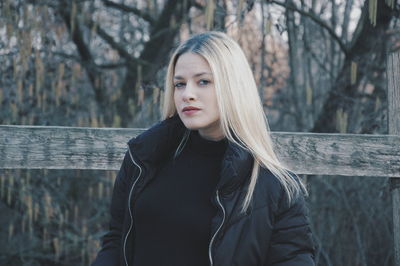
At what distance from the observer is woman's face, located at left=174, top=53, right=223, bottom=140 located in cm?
194

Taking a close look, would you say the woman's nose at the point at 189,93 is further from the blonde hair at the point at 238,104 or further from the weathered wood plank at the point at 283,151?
the weathered wood plank at the point at 283,151

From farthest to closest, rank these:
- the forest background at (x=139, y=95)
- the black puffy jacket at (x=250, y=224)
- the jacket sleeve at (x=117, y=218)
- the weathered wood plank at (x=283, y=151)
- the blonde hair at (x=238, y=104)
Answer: the forest background at (x=139, y=95) → the weathered wood plank at (x=283, y=151) → the jacket sleeve at (x=117, y=218) → the blonde hair at (x=238, y=104) → the black puffy jacket at (x=250, y=224)

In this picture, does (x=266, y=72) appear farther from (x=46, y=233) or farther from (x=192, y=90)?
(x=192, y=90)

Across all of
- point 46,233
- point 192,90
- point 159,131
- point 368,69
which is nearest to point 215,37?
point 192,90

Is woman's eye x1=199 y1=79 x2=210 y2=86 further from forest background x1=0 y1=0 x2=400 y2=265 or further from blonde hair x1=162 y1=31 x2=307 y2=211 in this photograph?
forest background x1=0 y1=0 x2=400 y2=265

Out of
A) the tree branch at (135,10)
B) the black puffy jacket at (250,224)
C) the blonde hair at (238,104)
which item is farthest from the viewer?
the tree branch at (135,10)

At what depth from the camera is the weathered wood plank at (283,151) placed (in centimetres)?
245

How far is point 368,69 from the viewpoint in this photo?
173 inches

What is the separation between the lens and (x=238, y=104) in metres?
1.95

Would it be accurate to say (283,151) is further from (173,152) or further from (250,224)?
(250,224)

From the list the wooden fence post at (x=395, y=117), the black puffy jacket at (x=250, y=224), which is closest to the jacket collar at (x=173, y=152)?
the black puffy jacket at (x=250, y=224)

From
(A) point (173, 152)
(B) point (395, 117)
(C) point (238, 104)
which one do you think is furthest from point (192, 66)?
(B) point (395, 117)

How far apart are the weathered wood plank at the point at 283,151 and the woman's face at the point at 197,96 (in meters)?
0.64

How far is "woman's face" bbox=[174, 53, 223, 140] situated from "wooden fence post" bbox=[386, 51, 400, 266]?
3.43 feet
